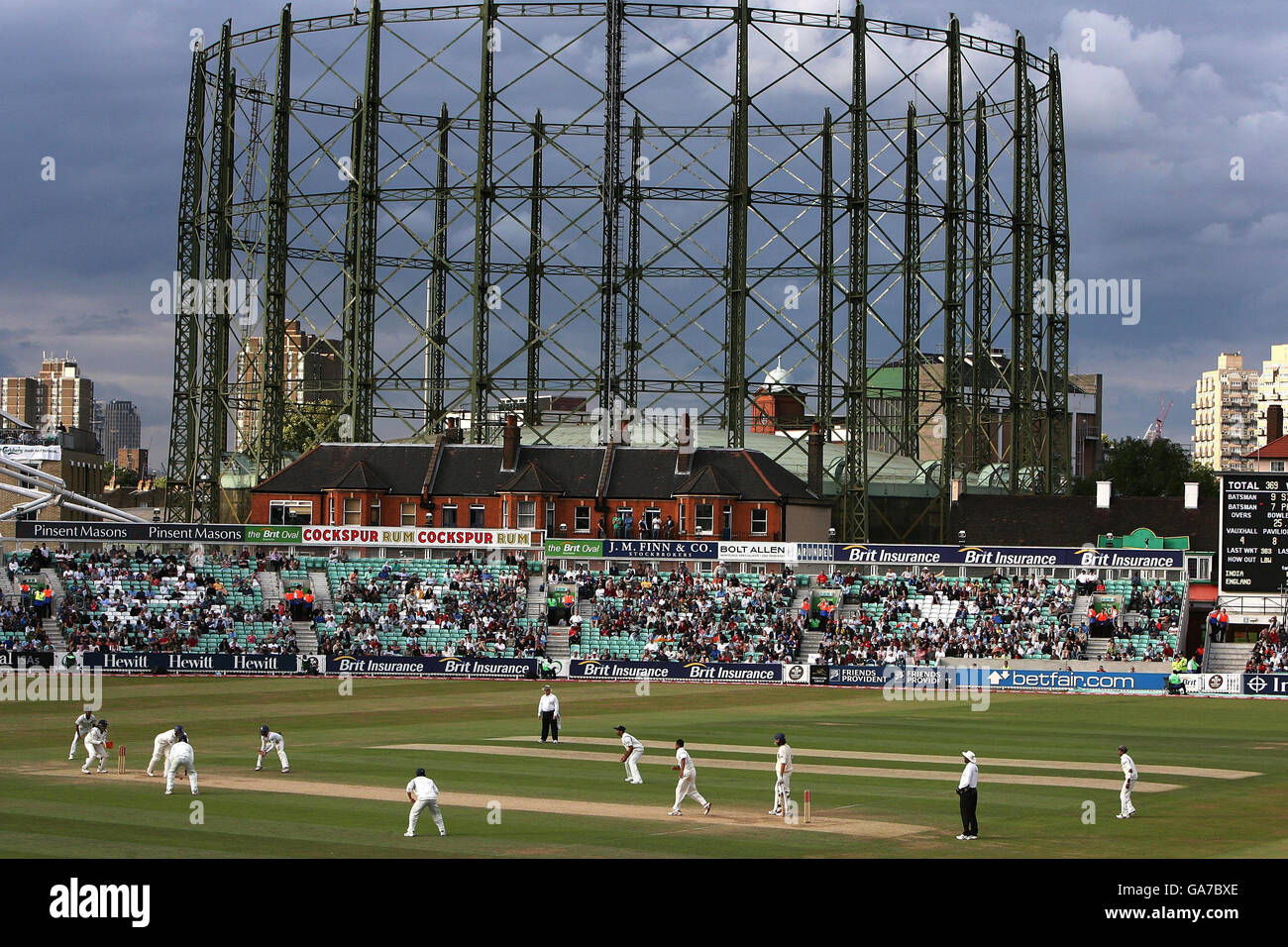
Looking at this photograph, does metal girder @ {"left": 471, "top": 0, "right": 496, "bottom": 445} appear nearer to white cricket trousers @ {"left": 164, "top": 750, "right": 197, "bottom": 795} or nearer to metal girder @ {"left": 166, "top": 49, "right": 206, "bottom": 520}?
metal girder @ {"left": 166, "top": 49, "right": 206, "bottom": 520}

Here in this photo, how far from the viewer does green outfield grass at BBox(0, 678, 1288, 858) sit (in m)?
21.1

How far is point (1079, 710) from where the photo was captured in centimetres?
4484

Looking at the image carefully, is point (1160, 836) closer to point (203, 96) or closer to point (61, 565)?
point (61, 565)

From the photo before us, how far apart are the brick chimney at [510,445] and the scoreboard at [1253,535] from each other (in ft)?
94.3

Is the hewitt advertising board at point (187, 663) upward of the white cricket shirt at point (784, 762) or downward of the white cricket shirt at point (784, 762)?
downward

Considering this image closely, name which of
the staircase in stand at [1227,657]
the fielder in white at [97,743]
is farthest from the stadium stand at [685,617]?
the fielder in white at [97,743]

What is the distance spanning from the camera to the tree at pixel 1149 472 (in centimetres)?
10362

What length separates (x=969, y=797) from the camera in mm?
21438

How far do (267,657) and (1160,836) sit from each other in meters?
37.7

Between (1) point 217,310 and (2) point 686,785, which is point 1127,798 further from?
(1) point 217,310

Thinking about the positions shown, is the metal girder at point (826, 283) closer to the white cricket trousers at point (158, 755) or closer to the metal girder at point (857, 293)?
the metal girder at point (857, 293)

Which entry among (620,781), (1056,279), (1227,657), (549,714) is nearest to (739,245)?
(1056,279)

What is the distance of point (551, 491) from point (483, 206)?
12.4m

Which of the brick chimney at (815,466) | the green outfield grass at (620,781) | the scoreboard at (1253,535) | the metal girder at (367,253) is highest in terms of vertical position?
the metal girder at (367,253)
